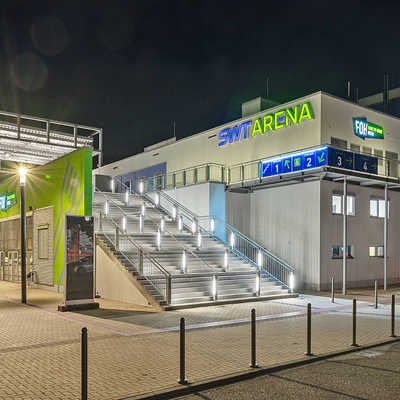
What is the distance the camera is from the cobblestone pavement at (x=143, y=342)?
22.8ft

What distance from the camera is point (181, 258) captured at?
19.0 metres

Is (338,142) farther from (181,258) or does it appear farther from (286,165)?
(181,258)

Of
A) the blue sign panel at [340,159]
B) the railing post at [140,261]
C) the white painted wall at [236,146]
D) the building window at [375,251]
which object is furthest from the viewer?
the building window at [375,251]

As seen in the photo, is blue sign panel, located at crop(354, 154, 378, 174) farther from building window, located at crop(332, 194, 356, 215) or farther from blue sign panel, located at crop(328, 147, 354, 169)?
building window, located at crop(332, 194, 356, 215)

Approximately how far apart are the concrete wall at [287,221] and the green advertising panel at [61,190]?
9.06 m

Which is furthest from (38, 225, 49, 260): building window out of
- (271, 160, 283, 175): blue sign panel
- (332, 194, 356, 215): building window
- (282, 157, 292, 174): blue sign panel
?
(332, 194, 356, 215): building window

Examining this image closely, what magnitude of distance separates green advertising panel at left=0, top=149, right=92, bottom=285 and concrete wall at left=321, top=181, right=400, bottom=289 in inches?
422

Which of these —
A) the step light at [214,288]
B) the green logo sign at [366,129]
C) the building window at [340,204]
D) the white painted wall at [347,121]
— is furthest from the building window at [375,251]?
the step light at [214,288]

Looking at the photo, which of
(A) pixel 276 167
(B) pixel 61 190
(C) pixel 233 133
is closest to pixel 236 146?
(C) pixel 233 133

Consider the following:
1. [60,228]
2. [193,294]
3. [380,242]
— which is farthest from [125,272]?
[380,242]

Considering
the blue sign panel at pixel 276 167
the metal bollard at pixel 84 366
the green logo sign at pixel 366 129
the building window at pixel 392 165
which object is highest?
the green logo sign at pixel 366 129

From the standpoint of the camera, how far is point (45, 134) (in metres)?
25.6

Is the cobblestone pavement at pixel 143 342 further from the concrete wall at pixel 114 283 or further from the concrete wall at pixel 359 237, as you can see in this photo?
the concrete wall at pixel 359 237

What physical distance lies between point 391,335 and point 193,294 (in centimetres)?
728
